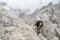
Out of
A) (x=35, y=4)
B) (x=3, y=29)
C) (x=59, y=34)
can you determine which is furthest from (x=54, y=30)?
(x=35, y=4)

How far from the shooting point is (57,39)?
52.8 ft

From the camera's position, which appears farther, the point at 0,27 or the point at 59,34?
the point at 59,34

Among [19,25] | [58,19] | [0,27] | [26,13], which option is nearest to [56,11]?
[58,19]

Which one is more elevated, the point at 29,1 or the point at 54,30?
the point at 29,1

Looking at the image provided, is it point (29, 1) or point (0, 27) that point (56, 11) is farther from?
point (0, 27)

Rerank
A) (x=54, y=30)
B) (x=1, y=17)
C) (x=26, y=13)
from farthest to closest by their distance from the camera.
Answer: (x=26, y=13) → (x=54, y=30) → (x=1, y=17)

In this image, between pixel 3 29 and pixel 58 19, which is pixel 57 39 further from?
pixel 3 29

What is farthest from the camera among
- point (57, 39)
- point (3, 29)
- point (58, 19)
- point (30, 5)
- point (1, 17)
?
point (30, 5)

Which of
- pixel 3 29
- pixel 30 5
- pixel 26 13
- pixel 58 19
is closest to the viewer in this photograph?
pixel 3 29

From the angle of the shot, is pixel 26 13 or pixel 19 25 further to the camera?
pixel 26 13

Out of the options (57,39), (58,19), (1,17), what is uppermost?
(1,17)

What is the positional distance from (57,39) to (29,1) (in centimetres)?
1499

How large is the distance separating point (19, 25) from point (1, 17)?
1402 millimetres

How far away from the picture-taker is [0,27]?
31.8ft
